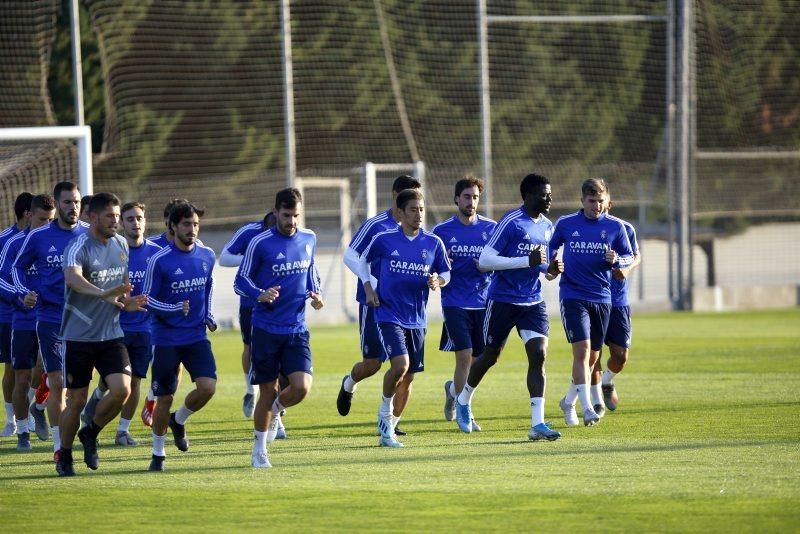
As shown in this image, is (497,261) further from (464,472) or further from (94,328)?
(94,328)

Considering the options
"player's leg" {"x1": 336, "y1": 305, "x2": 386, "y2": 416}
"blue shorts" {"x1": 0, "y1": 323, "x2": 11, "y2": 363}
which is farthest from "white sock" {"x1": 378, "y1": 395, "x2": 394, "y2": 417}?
"blue shorts" {"x1": 0, "y1": 323, "x2": 11, "y2": 363}

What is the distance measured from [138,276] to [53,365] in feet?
4.00

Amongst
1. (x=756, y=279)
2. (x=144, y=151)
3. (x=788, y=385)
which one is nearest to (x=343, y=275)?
(x=144, y=151)

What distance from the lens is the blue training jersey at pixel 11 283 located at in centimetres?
1198

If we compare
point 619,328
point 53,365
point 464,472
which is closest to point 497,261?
point 619,328

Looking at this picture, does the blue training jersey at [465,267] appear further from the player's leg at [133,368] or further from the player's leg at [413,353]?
the player's leg at [133,368]

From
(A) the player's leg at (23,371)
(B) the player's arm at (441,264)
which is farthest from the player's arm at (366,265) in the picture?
(A) the player's leg at (23,371)

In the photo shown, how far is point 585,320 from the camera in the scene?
40.5 ft

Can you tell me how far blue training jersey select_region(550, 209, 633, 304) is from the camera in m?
12.5

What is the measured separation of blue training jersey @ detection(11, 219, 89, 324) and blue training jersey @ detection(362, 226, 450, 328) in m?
2.64

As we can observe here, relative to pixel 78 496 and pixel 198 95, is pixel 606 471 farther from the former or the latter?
pixel 198 95

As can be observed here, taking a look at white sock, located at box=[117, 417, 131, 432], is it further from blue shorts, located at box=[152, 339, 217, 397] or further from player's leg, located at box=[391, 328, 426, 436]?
player's leg, located at box=[391, 328, 426, 436]

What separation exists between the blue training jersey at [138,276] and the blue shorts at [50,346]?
1.92 feet

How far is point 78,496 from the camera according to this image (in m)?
9.04
